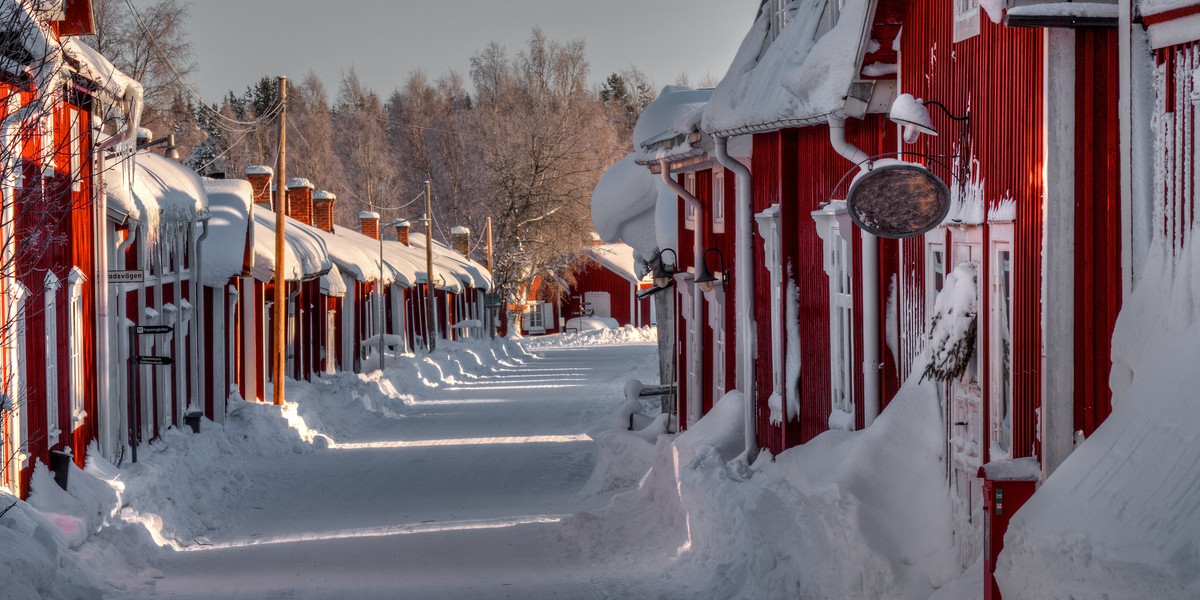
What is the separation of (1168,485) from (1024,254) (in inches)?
75.9

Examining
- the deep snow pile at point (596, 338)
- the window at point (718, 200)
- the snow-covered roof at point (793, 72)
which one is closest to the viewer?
the snow-covered roof at point (793, 72)

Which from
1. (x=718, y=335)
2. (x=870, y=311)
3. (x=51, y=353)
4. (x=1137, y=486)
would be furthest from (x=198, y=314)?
(x=1137, y=486)

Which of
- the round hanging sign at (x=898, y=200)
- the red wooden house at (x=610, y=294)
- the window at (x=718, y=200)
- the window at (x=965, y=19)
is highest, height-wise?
the window at (x=965, y=19)

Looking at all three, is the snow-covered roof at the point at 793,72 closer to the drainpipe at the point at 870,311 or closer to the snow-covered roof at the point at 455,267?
the drainpipe at the point at 870,311

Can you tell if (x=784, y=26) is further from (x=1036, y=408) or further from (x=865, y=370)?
(x=1036, y=408)

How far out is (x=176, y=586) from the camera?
36.8ft

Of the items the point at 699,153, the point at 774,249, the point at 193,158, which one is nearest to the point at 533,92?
the point at 193,158

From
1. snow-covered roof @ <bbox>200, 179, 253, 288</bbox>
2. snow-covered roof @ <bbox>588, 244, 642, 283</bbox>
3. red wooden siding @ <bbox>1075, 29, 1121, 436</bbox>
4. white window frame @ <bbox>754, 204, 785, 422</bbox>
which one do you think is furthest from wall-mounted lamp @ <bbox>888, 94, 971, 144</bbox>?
→ snow-covered roof @ <bbox>588, 244, 642, 283</bbox>

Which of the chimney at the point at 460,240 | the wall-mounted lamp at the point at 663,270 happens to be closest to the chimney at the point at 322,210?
the chimney at the point at 460,240

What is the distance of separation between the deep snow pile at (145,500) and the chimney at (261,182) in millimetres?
8932

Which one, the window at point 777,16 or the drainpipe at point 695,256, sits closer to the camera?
the window at point 777,16

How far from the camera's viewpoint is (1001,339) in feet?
23.9

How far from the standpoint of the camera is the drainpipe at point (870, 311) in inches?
387

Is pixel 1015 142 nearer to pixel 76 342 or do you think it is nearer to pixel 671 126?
pixel 76 342
